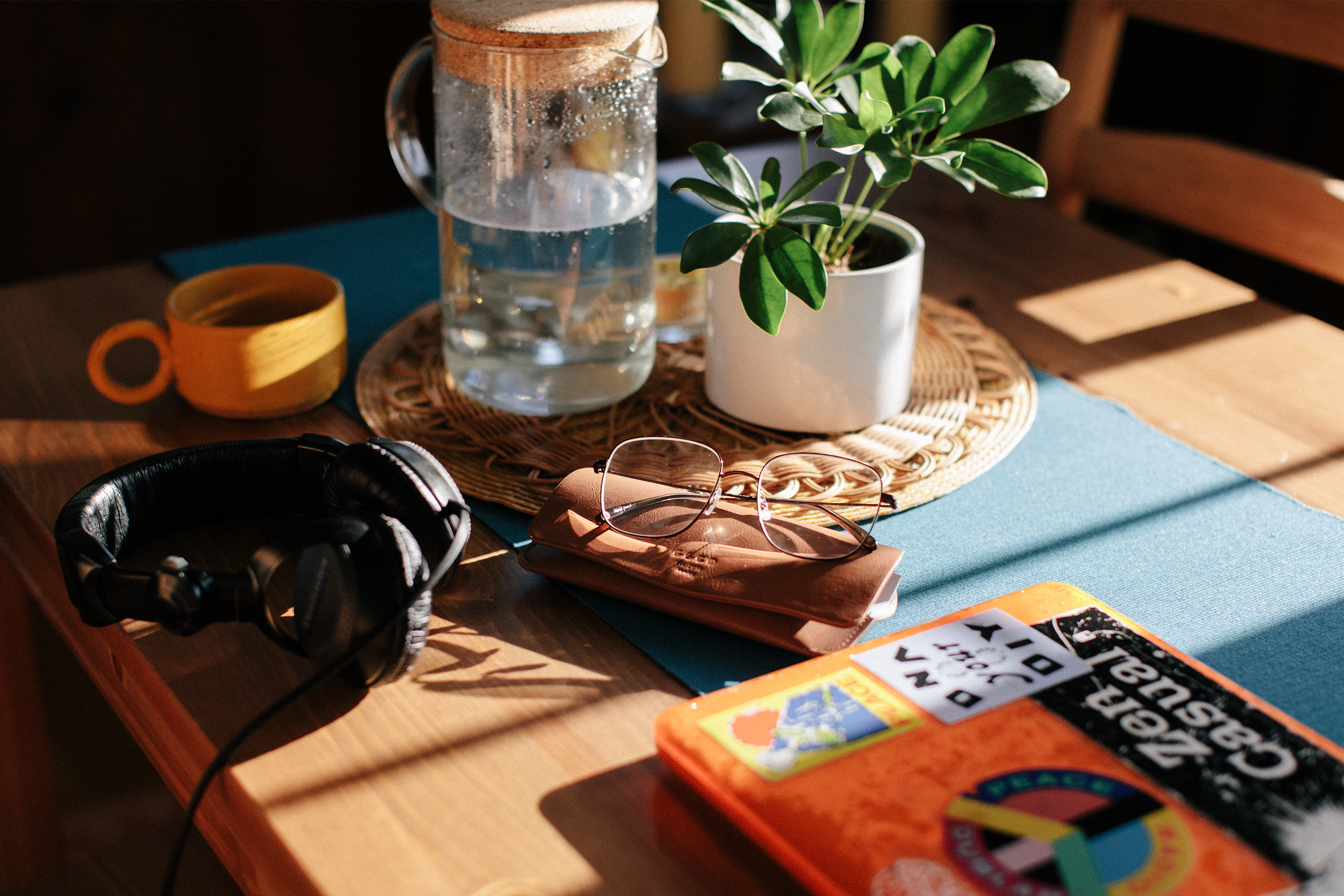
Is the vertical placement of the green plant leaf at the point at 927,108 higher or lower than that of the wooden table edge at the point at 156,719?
higher

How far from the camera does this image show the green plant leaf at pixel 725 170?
75 cm

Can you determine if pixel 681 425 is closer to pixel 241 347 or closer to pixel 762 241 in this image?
pixel 762 241

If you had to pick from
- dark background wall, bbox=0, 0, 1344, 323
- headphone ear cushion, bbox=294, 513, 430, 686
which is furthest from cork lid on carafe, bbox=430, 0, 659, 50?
dark background wall, bbox=0, 0, 1344, 323

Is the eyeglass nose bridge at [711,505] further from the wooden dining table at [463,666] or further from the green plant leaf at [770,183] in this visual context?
the green plant leaf at [770,183]

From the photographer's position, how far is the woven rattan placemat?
0.80 metres

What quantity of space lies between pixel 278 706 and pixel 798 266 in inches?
15.5

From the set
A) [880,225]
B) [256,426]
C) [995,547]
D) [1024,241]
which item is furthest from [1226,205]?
[256,426]

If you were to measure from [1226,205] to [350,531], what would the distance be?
1.05 metres

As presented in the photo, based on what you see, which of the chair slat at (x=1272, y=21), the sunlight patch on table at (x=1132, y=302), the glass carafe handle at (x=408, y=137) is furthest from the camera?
the chair slat at (x=1272, y=21)

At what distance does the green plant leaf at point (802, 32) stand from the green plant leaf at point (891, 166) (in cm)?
11

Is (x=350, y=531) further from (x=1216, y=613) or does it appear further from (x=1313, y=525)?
(x=1313, y=525)

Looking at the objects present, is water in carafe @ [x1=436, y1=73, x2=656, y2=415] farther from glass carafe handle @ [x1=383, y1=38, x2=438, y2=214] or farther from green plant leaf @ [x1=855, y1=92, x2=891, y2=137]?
green plant leaf @ [x1=855, y1=92, x2=891, y2=137]

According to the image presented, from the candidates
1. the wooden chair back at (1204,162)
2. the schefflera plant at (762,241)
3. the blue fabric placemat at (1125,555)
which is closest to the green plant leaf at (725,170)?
the schefflera plant at (762,241)

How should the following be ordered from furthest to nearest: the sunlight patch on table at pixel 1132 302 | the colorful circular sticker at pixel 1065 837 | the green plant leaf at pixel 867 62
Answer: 1. the sunlight patch on table at pixel 1132 302
2. the green plant leaf at pixel 867 62
3. the colorful circular sticker at pixel 1065 837
